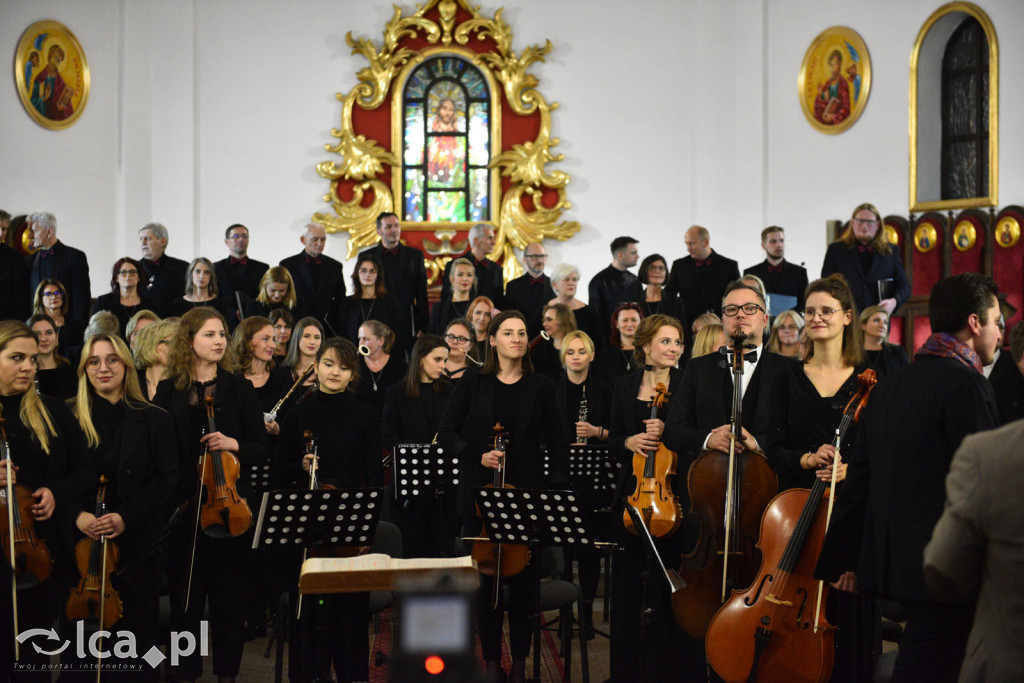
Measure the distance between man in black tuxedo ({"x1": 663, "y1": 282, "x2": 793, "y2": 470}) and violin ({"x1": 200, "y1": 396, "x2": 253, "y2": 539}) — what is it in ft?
6.35

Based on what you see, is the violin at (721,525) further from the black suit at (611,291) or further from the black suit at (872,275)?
the black suit at (872,275)

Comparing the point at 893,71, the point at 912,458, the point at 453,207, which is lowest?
the point at 912,458

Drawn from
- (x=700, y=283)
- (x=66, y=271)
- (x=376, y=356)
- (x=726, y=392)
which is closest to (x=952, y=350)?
(x=726, y=392)

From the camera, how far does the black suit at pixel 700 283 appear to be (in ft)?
32.1

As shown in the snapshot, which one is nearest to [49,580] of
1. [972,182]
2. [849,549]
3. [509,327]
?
[509,327]

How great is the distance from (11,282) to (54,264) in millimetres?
363

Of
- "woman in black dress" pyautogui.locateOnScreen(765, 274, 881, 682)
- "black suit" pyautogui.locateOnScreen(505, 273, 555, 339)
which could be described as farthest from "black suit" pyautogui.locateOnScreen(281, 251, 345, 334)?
"woman in black dress" pyautogui.locateOnScreen(765, 274, 881, 682)

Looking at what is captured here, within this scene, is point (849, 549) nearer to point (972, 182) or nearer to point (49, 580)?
point (49, 580)

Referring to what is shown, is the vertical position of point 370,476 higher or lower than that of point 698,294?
lower

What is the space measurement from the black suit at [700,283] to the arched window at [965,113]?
3124mm

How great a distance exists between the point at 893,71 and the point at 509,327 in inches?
318

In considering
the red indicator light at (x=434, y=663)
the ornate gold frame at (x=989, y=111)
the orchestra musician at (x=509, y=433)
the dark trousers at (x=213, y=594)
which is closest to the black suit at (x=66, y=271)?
the dark trousers at (x=213, y=594)

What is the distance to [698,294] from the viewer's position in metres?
9.80
